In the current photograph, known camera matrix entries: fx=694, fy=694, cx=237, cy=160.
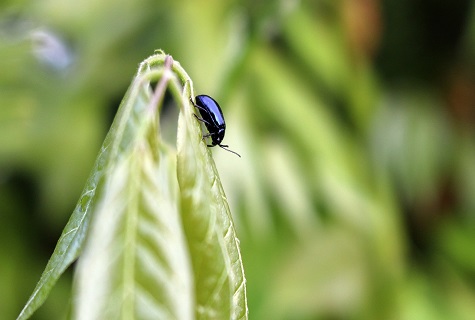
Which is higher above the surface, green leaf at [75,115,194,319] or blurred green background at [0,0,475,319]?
blurred green background at [0,0,475,319]

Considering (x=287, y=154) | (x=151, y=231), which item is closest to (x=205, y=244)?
(x=151, y=231)

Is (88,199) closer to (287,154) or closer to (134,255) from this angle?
(134,255)

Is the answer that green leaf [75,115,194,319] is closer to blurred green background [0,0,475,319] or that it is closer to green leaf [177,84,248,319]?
green leaf [177,84,248,319]

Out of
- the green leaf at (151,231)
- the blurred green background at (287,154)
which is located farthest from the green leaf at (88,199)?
the blurred green background at (287,154)

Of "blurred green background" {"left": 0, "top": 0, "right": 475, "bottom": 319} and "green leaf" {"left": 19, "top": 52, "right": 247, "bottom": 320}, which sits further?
"blurred green background" {"left": 0, "top": 0, "right": 475, "bottom": 319}

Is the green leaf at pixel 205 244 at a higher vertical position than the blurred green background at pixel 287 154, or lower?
lower

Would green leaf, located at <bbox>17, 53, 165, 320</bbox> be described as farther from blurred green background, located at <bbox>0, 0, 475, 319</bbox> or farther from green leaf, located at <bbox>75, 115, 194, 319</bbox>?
blurred green background, located at <bbox>0, 0, 475, 319</bbox>

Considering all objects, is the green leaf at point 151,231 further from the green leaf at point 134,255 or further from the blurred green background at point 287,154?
the blurred green background at point 287,154

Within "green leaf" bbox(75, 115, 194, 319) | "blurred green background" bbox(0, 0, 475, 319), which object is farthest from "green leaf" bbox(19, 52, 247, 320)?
"blurred green background" bbox(0, 0, 475, 319)

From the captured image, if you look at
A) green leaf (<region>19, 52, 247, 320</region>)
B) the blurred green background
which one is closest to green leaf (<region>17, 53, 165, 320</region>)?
green leaf (<region>19, 52, 247, 320</region>)

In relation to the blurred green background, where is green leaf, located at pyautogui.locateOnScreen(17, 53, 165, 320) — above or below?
below
